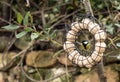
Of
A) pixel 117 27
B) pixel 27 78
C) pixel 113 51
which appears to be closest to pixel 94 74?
pixel 113 51

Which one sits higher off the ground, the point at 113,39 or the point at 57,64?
the point at 113,39

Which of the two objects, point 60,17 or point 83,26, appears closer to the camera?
point 83,26

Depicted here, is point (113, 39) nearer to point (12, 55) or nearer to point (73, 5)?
point (73, 5)

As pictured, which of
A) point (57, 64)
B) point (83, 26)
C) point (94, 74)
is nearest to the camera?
point (83, 26)

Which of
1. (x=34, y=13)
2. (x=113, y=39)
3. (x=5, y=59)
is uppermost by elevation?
(x=34, y=13)

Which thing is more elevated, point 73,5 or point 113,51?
point 73,5

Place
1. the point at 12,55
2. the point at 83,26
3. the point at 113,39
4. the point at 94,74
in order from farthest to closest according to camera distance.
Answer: the point at 12,55 → the point at 94,74 → the point at 113,39 → the point at 83,26

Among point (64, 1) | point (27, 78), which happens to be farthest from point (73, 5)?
point (27, 78)

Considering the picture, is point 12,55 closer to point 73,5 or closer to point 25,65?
point 25,65

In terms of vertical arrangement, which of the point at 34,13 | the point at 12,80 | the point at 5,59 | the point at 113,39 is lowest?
the point at 12,80
